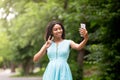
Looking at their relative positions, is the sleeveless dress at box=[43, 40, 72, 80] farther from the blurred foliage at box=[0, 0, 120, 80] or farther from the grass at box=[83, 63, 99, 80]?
the grass at box=[83, 63, 99, 80]

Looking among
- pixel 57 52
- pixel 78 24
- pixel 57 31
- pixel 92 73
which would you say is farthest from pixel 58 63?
pixel 78 24

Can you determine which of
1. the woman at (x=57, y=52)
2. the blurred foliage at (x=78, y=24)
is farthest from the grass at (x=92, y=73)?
the woman at (x=57, y=52)

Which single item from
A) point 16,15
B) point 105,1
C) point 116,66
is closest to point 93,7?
point 105,1

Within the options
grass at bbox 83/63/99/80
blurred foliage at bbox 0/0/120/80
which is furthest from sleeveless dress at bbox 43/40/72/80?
grass at bbox 83/63/99/80

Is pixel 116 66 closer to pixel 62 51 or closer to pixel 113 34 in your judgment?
pixel 113 34

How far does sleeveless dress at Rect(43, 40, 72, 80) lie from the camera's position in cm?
517

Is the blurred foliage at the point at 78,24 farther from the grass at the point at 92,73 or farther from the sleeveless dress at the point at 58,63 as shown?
the sleeveless dress at the point at 58,63

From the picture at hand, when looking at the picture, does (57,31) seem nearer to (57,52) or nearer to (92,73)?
(57,52)

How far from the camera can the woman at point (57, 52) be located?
5168mm

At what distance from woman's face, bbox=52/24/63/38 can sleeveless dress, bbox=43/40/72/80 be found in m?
0.10

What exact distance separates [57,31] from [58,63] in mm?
419

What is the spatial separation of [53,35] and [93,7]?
21.8 ft

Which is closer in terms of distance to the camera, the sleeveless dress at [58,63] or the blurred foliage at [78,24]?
the sleeveless dress at [58,63]

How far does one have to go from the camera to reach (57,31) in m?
5.27
